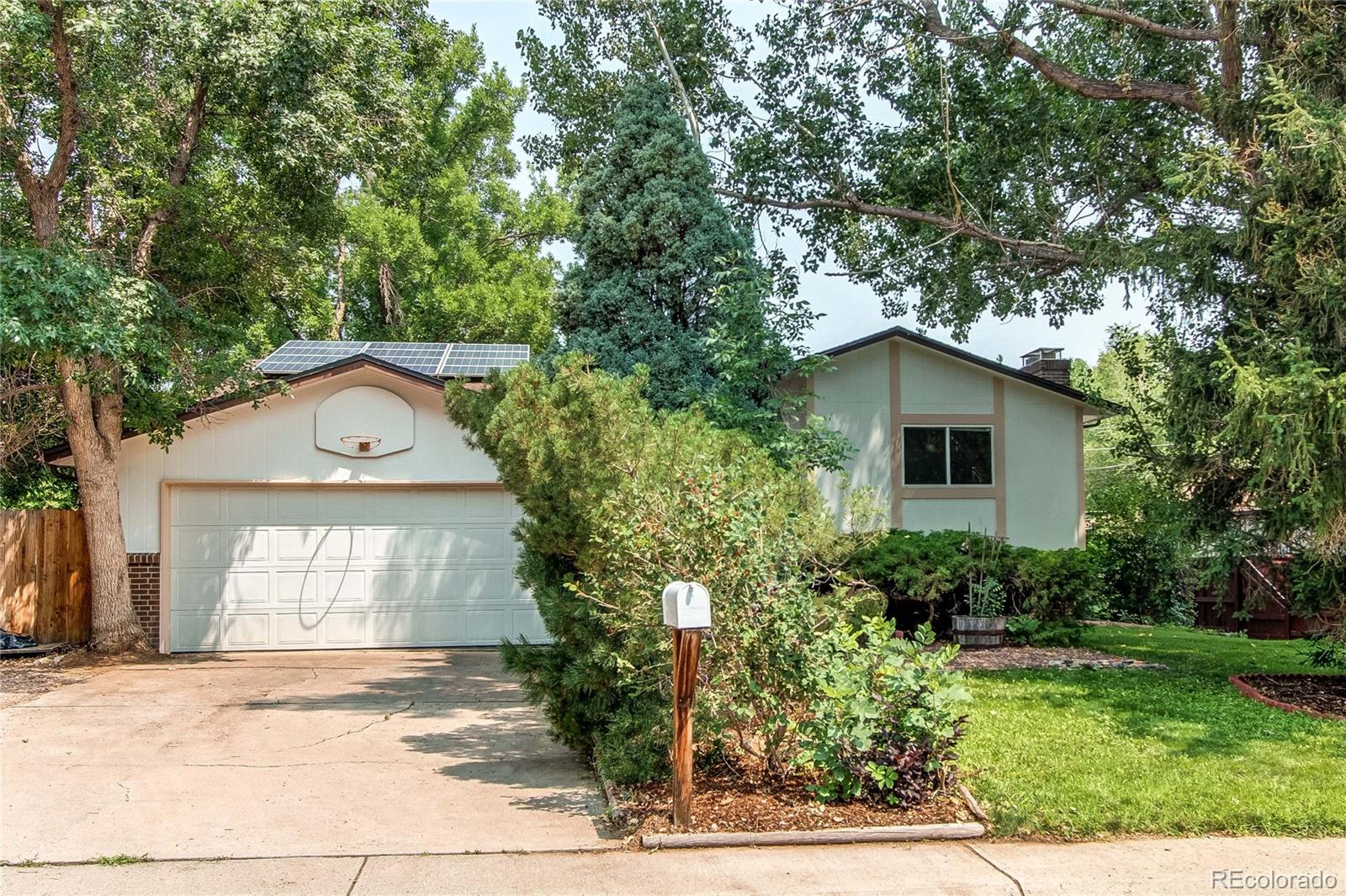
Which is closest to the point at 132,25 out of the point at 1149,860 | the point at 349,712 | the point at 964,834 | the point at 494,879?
the point at 349,712

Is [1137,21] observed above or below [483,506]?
above

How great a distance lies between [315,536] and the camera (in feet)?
43.7

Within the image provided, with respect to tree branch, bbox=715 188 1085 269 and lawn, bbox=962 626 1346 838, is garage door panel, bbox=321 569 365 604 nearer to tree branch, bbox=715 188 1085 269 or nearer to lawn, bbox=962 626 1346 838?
tree branch, bbox=715 188 1085 269

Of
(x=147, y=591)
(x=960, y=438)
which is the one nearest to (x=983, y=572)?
(x=960, y=438)

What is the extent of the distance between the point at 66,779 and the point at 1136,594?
17.3 metres

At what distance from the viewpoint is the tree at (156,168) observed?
10.8 meters

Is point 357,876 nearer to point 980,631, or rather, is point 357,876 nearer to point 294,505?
point 294,505

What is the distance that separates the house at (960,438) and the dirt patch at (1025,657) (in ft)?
11.1

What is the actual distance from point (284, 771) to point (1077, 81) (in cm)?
1107

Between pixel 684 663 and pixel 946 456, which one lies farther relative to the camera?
pixel 946 456

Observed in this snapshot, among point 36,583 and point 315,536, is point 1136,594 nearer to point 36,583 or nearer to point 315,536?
point 315,536

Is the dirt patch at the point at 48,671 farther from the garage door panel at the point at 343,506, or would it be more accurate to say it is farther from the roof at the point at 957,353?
the roof at the point at 957,353

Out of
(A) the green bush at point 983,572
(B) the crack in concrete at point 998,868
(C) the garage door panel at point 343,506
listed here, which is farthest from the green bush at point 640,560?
(C) the garage door panel at point 343,506

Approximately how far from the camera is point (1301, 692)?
359 inches
